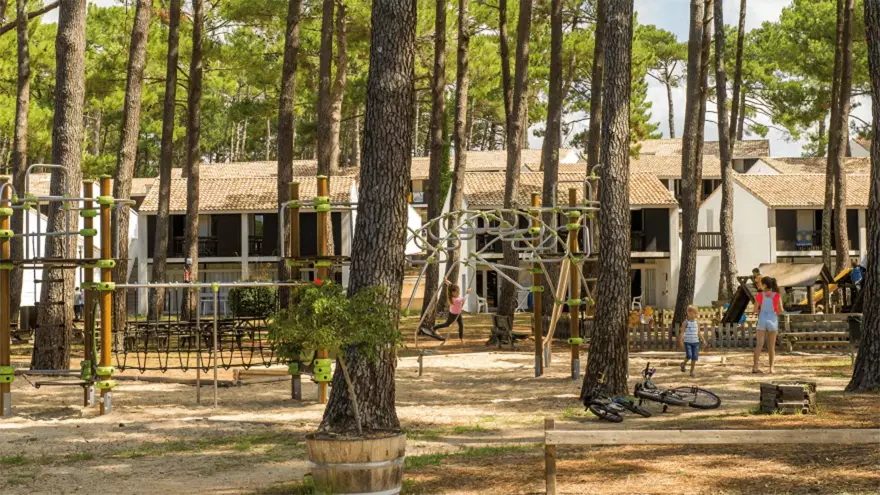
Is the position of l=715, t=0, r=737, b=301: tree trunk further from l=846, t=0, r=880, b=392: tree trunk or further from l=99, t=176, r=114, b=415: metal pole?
l=99, t=176, r=114, b=415: metal pole

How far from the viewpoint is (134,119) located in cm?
2656

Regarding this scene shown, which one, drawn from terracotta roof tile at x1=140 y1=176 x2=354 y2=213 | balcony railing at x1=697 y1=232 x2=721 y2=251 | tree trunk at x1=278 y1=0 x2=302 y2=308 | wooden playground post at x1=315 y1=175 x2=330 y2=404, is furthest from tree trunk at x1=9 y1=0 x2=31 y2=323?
balcony railing at x1=697 y1=232 x2=721 y2=251

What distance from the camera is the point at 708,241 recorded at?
56.4 meters

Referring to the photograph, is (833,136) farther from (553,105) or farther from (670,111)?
(670,111)

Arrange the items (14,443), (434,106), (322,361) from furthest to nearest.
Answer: (434,106) < (322,361) < (14,443)

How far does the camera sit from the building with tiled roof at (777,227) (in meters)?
54.3

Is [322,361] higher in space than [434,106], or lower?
lower

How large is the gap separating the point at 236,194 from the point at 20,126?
23.0m

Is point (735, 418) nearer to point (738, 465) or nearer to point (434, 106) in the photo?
point (738, 465)

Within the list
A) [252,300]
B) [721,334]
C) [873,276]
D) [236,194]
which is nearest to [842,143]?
[721,334]

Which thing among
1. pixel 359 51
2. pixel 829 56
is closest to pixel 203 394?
pixel 359 51

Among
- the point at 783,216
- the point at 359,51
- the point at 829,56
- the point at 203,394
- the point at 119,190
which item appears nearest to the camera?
the point at 203,394

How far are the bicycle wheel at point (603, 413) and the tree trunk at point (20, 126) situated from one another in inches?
704

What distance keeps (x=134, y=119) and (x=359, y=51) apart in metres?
14.3
